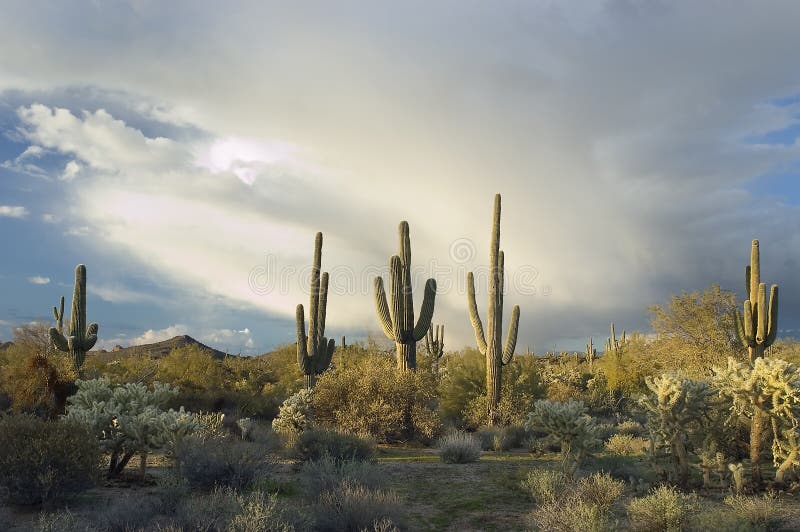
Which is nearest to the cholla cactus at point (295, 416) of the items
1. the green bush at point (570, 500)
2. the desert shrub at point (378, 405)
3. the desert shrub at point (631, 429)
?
the desert shrub at point (378, 405)

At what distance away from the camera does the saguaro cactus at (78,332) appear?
77.8 feet

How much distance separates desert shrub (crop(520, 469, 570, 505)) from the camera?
8984 mm

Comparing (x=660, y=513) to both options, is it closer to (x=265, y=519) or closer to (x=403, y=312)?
(x=265, y=519)

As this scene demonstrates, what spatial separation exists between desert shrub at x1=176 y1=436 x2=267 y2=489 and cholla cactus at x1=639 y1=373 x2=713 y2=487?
6.76 m

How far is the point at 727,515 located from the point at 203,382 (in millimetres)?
21481

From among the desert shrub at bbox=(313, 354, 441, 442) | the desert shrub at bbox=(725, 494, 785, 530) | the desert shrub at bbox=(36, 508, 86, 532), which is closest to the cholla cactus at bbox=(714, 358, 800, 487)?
the desert shrub at bbox=(725, 494, 785, 530)

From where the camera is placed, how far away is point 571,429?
11.0 m

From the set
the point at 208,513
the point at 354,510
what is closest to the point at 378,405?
the point at 354,510

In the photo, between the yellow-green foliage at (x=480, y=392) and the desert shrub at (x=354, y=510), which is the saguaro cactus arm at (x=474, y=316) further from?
the desert shrub at (x=354, y=510)

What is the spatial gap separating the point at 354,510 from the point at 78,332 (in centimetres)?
2028

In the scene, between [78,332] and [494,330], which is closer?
[494,330]

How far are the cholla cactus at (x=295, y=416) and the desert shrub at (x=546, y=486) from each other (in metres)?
8.24

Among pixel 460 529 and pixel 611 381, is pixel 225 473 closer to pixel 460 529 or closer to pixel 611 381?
pixel 460 529

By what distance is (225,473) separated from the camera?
9430 mm
